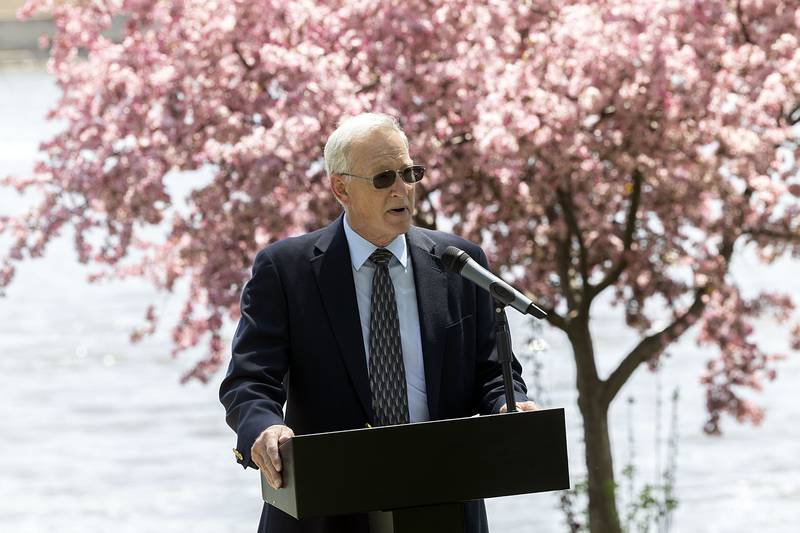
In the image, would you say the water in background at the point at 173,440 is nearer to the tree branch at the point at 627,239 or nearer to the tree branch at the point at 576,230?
the tree branch at the point at 627,239

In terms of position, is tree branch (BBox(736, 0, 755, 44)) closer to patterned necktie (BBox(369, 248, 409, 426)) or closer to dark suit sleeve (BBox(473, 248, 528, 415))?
dark suit sleeve (BBox(473, 248, 528, 415))

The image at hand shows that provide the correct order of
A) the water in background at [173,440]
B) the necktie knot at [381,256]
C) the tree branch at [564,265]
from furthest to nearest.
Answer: the water in background at [173,440]
the tree branch at [564,265]
the necktie knot at [381,256]

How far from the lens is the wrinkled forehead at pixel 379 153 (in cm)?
289

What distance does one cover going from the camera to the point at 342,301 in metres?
2.95

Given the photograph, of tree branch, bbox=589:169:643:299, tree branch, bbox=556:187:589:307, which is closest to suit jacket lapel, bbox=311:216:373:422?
tree branch, bbox=556:187:589:307

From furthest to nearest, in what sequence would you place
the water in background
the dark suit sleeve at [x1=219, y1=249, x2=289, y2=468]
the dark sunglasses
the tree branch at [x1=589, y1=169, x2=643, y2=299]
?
the water in background → the tree branch at [x1=589, y1=169, x2=643, y2=299] → the dark sunglasses → the dark suit sleeve at [x1=219, y1=249, x2=289, y2=468]

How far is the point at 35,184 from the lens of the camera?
6316 mm

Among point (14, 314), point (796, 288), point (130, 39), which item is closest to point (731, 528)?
point (130, 39)

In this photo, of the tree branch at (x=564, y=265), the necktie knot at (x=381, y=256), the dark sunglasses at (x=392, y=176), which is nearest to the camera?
the dark sunglasses at (x=392, y=176)

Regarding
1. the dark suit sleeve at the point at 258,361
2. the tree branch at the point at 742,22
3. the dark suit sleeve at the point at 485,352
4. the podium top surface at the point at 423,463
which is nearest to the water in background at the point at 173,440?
the tree branch at the point at 742,22

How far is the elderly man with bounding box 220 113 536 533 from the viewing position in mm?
2891

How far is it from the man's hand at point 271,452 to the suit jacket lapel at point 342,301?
0.87ft

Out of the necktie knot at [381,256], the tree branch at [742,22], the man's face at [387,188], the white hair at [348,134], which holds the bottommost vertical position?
the necktie knot at [381,256]

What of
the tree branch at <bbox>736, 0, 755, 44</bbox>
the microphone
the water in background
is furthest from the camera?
the water in background
